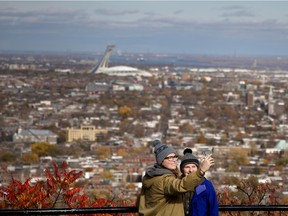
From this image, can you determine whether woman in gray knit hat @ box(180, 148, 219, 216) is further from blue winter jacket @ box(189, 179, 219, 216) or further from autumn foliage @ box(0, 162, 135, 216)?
autumn foliage @ box(0, 162, 135, 216)

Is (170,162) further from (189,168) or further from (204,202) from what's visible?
(204,202)

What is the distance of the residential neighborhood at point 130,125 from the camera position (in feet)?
111

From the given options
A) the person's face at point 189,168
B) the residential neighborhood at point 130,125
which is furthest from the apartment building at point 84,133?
the person's face at point 189,168

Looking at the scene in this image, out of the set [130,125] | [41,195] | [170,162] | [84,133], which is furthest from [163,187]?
[130,125]

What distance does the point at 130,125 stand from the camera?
57.9 m

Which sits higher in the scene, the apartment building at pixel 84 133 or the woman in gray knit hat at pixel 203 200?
the woman in gray knit hat at pixel 203 200

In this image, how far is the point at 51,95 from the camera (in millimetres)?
79438

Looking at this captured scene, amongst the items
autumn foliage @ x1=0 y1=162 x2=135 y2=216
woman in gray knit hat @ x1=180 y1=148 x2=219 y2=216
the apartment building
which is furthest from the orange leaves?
the apartment building

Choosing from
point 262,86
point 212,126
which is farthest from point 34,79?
point 212,126

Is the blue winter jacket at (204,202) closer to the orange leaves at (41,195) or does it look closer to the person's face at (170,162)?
the person's face at (170,162)

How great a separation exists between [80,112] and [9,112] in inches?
205

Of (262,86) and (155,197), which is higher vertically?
(155,197)

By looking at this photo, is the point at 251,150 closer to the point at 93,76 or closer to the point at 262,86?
the point at 262,86

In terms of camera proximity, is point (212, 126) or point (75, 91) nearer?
point (212, 126)
